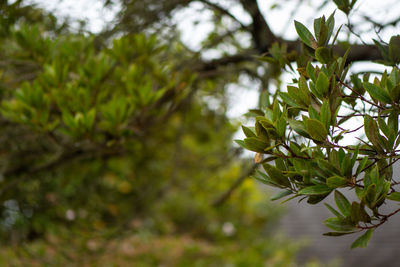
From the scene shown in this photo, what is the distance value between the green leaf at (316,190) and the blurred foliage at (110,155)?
3.61 feet

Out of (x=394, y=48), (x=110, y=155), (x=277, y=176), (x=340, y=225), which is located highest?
(x=394, y=48)

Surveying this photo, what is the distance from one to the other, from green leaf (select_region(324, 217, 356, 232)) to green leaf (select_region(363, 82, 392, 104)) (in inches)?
11.5

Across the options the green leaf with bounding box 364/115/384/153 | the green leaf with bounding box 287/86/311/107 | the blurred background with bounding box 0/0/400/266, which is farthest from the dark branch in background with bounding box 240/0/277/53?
the green leaf with bounding box 364/115/384/153

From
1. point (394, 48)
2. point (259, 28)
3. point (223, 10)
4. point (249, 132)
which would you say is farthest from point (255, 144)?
point (223, 10)

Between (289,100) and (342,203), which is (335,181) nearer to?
(342,203)

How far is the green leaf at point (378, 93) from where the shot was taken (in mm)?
858

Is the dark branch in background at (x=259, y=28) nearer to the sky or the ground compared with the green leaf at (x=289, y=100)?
nearer to the sky

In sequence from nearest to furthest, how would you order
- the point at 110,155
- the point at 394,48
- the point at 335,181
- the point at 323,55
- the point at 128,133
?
the point at 335,181 → the point at 323,55 → the point at 394,48 → the point at 128,133 → the point at 110,155

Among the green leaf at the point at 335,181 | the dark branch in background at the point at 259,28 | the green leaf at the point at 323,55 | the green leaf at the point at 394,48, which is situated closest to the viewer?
the green leaf at the point at 335,181

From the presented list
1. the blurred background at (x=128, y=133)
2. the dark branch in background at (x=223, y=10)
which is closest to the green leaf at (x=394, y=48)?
the blurred background at (x=128, y=133)

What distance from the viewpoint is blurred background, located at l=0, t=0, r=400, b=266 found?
73.4 inches

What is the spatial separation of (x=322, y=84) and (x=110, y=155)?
8.35 ft

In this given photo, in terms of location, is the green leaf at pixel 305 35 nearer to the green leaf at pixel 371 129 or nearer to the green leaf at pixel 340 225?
the green leaf at pixel 371 129

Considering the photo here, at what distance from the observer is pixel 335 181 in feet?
2.68
